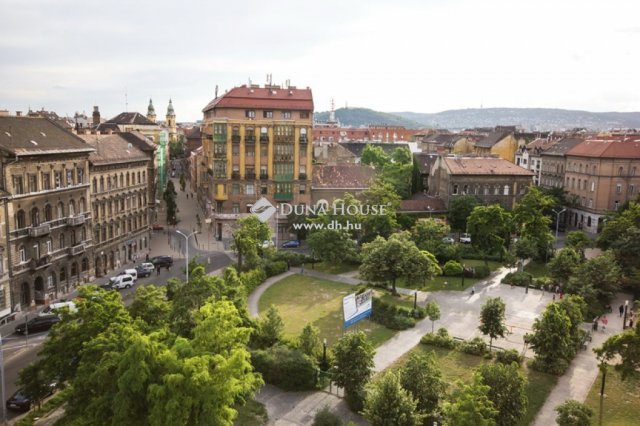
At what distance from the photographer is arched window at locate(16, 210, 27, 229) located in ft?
156

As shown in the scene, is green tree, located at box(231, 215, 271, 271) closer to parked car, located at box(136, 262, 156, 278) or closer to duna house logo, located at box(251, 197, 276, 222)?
parked car, located at box(136, 262, 156, 278)

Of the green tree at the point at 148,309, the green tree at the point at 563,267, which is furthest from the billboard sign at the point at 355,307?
the green tree at the point at 563,267

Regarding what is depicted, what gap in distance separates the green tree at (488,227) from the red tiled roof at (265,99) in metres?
30.6

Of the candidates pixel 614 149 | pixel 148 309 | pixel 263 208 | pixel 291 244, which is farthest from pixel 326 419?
pixel 614 149

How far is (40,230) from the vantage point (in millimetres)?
49562

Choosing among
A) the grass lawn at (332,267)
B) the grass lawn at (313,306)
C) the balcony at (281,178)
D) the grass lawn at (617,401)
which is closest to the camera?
the grass lawn at (617,401)

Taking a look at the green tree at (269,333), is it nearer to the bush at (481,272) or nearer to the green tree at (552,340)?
the green tree at (552,340)

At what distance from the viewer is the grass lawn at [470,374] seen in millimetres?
34344

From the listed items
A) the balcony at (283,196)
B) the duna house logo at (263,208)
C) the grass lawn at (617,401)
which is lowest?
the grass lawn at (617,401)

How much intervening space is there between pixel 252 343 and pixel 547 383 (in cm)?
2112

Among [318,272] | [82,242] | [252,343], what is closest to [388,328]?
[252,343]

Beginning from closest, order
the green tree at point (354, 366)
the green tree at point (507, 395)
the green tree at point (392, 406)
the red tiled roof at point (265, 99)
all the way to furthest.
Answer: the green tree at point (392, 406) → the green tree at point (507, 395) → the green tree at point (354, 366) → the red tiled roof at point (265, 99)

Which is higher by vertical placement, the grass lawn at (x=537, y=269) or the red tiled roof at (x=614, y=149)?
the red tiled roof at (x=614, y=149)

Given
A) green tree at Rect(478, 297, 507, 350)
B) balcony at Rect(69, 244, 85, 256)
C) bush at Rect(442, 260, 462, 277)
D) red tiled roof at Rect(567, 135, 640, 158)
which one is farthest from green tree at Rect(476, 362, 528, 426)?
red tiled roof at Rect(567, 135, 640, 158)
